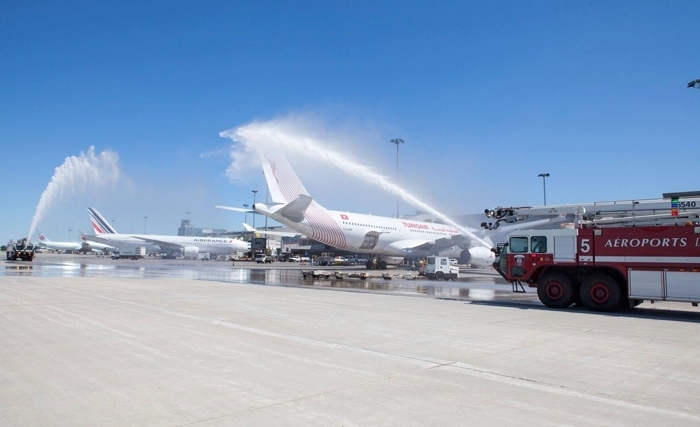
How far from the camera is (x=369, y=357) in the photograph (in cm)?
A: 897

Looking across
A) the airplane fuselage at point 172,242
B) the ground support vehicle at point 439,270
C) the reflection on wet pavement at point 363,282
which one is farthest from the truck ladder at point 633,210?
the airplane fuselage at point 172,242

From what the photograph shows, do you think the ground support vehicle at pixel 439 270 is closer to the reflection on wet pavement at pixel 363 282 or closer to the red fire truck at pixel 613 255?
the reflection on wet pavement at pixel 363 282

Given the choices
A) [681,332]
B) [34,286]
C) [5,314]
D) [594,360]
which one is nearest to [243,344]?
[594,360]

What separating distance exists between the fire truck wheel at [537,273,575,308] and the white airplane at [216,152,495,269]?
24734 mm

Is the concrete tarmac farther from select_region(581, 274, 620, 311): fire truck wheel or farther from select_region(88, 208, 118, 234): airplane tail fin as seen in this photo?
select_region(88, 208, 118, 234): airplane tail fin

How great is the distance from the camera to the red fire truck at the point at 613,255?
15758 mm

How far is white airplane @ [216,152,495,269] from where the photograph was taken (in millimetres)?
44188

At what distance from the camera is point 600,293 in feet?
57.1

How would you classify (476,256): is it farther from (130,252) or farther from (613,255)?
(130,252)

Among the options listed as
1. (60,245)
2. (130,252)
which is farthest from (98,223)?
(60,245)

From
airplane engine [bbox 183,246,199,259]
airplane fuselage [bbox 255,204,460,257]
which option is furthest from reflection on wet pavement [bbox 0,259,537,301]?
airplane engine [bbox 183,246,199,259]

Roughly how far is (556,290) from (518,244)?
2.20 metres

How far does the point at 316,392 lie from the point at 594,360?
5480 mm

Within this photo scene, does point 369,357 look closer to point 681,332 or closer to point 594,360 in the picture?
point 594,360
